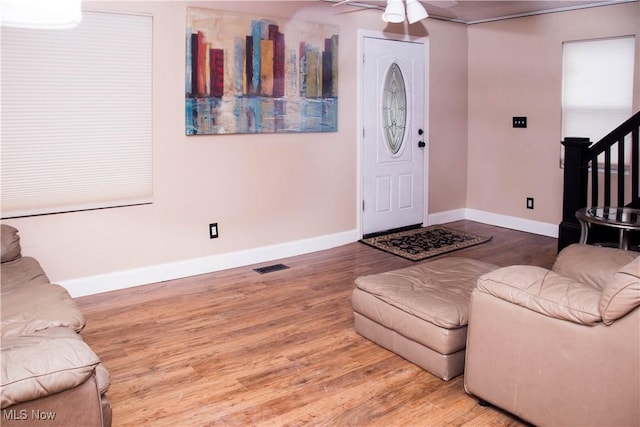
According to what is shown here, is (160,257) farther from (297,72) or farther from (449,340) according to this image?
(449,340)

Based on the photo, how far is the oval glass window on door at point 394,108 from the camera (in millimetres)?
5766

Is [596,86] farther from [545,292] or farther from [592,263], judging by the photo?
[545,292]

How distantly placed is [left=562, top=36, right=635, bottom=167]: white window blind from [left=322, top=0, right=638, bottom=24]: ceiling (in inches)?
14.5

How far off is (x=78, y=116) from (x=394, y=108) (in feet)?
10.4

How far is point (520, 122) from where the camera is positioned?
6051 millimetres

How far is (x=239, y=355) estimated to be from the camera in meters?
3.12

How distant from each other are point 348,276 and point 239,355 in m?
1.60

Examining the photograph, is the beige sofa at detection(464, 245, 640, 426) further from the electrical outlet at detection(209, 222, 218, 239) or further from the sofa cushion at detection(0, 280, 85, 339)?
the electrical outlet at detection(209, 222, 218, 239)

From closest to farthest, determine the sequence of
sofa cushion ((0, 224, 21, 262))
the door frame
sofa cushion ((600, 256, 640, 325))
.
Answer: sofa cushion ((600, 256, 640, 325)) → sofa cushion ((0, 224, 21, 262)) → the door frame

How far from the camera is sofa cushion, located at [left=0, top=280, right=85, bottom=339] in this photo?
7.50ft

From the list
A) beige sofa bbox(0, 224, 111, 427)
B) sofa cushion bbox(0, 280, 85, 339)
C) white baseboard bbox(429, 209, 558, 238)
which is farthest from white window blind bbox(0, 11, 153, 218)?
white baseboard bbox(429, 209, 558, 238)

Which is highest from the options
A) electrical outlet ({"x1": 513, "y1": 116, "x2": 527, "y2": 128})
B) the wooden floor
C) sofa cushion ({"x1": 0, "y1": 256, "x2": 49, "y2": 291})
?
electrical outlet ({"x1": 513, "y1": 116, "x2": 527, "y2": 128})

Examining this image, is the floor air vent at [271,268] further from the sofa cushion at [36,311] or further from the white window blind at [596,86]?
the white window blind at [596,86]

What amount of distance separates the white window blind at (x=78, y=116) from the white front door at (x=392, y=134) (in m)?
2.28
